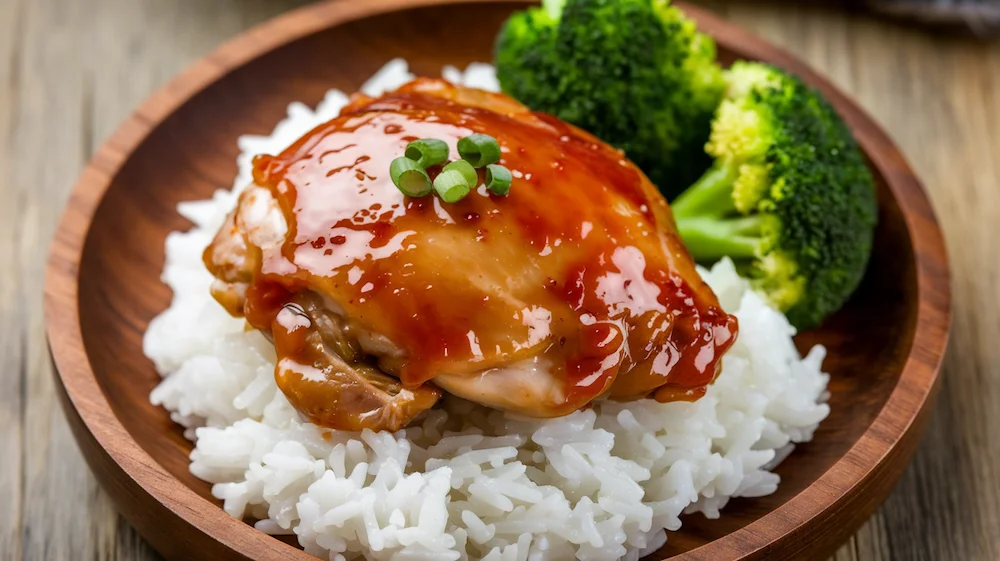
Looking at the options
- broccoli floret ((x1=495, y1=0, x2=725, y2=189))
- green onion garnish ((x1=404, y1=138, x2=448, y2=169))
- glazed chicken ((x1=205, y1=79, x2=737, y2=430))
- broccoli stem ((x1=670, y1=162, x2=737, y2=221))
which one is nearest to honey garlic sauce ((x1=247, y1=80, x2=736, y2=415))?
glazed chicken ((x1=205, y1=79, x2=737, y2=430))

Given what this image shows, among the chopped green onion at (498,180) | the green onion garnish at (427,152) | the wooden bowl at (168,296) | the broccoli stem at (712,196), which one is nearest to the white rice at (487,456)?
the wooden bowl at (168,296)

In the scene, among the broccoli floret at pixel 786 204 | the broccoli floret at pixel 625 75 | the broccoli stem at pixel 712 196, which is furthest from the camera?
the broccoli floret at pixel 625 75

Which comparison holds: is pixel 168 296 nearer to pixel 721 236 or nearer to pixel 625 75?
pixel 625 75

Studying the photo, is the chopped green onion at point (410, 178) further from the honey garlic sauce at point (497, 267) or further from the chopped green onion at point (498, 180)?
the chopped green onion at point (498, 180)

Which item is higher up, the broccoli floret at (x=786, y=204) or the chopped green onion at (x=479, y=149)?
the chopped green onion at (x=479, y=149)

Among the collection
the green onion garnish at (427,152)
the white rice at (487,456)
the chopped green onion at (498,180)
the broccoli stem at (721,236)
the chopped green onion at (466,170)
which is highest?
the green onion garnish at (427,152)

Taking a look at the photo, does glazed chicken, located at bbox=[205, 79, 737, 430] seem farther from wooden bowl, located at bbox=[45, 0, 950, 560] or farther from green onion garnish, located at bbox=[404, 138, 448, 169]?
wooden bowl, located at bbox=[45, 0, 950, 560]
